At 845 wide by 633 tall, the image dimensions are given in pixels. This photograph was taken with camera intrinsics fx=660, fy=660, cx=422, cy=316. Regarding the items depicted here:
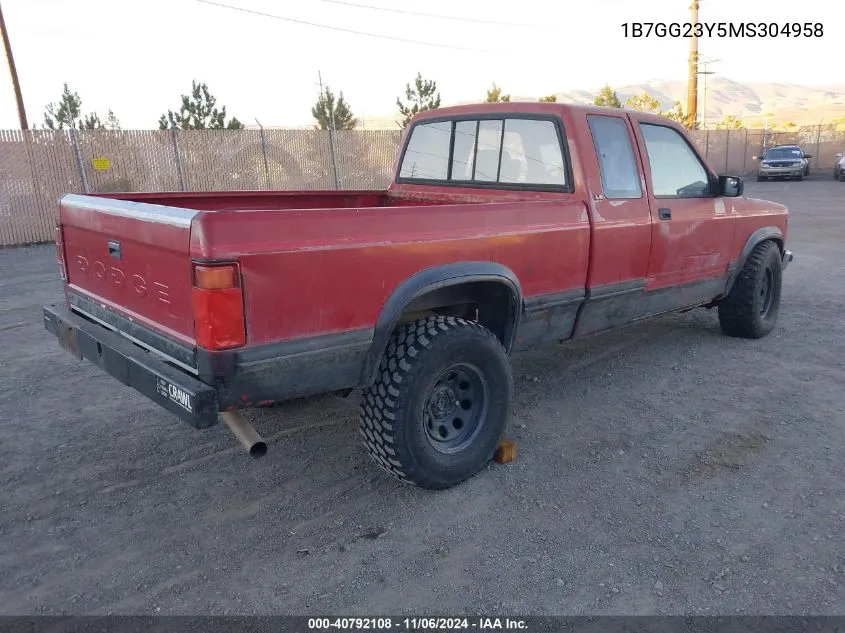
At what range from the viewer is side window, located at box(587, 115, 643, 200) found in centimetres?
407

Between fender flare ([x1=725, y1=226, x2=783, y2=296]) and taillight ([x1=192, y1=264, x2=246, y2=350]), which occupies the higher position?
taillight ([x1=192, y1=264, x2=246, y2=350])

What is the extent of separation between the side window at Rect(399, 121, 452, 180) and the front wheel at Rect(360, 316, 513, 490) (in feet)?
6.02

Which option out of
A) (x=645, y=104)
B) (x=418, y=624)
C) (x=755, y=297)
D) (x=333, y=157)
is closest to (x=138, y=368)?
(x=418, y=624)

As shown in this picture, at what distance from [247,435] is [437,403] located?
40.3 inches

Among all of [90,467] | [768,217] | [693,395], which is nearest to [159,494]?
[90,467]

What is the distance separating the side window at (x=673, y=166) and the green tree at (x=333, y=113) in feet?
81.2

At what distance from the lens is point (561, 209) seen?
3.75 m

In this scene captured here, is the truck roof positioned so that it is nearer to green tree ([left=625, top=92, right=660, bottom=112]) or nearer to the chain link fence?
the chain link fence

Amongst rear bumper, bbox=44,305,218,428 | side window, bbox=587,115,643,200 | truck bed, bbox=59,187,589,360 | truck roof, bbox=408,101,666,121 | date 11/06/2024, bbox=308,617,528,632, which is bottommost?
date 11/06/2024, bbox=308,617,528,632

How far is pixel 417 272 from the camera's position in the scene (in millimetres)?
3104

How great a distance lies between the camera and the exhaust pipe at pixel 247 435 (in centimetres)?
274

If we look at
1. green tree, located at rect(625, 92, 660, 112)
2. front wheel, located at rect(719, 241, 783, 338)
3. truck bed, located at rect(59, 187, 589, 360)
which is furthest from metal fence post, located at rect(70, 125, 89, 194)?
green tree, located at rect(625, 92, 660, 112)

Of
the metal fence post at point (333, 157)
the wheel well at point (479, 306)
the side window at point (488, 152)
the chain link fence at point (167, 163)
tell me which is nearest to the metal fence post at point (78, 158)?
the chain link fence at point (167, 163)

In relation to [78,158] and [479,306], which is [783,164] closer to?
[78,158]
